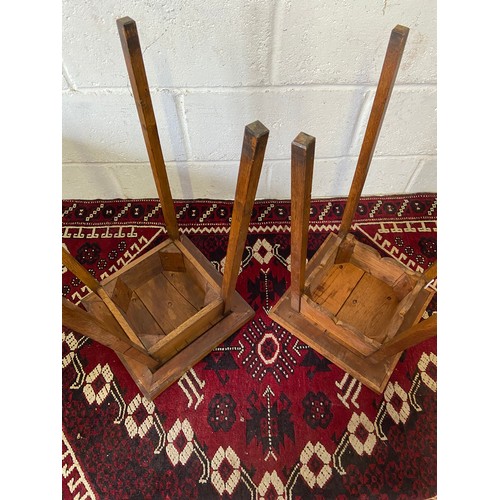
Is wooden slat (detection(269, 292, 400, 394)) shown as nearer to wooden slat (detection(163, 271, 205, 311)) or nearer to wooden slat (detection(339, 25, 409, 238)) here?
wooden slat (detection(163, 271, 205, 311))

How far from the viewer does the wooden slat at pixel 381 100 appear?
2.35 ft

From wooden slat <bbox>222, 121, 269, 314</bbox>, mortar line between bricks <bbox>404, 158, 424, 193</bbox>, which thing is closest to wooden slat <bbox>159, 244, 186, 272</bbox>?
wooden slat <bbox>222, 121, 269, 314</bbox>

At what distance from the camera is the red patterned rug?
3.28 ft

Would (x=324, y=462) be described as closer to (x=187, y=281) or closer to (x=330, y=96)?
(x=187, y=281)

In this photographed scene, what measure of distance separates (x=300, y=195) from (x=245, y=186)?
95 millimetres

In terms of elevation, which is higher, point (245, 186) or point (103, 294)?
point (245, 186)

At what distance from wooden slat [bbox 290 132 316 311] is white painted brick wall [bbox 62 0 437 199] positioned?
0.43 m

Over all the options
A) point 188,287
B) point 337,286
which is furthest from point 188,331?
point 337,286

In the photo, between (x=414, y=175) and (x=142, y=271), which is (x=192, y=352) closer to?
(x=142, y=271)

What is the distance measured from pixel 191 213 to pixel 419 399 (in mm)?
894

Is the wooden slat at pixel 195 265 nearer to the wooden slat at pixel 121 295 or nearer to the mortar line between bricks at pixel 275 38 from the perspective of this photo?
the wooden slat at pixel 121 295

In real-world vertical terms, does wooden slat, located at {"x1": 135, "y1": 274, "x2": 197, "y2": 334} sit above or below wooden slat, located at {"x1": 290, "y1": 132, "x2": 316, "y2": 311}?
below

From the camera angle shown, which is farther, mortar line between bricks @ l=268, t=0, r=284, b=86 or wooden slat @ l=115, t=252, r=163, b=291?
wooden slat @ l=115, t=252, r=163, b=291

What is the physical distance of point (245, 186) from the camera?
2.13ft
